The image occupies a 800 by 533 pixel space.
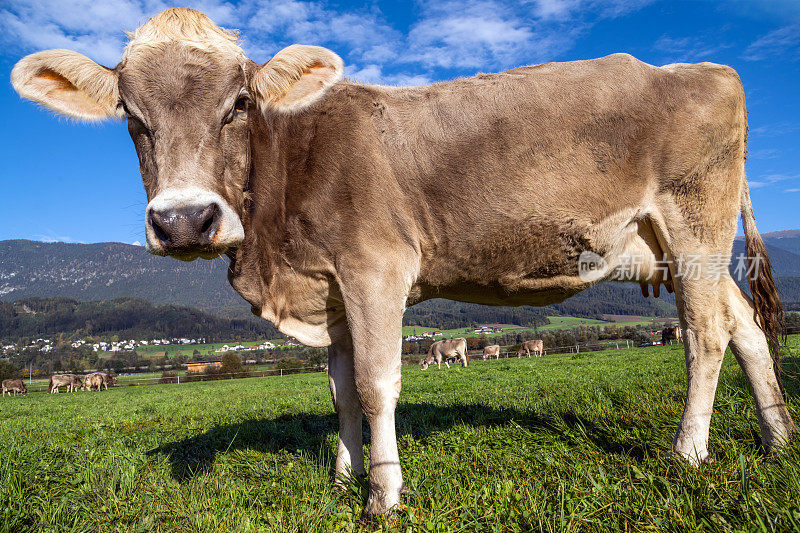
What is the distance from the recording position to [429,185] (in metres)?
3.67

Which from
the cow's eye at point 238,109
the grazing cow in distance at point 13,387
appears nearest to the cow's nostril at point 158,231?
the cow's eye at point 238,109

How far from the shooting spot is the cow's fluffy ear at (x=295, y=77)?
11.4 feet

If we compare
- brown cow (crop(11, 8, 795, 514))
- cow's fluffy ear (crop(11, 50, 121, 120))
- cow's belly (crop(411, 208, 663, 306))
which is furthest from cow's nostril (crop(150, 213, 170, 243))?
cow's belly (crop(411, 208, 663, 306))

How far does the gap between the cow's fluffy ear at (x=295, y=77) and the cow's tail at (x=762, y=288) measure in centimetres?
387

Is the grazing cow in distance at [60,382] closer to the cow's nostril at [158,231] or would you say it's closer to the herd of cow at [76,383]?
the herd of cow at [76,383]

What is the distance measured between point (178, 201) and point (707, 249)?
4029 millimetres

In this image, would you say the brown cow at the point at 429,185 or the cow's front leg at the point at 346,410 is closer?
the brown cow at the point at 429,185

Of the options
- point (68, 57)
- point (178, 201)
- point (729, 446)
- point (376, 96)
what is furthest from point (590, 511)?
point (68, 57)

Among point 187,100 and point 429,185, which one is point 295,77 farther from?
Answer: point 429,185

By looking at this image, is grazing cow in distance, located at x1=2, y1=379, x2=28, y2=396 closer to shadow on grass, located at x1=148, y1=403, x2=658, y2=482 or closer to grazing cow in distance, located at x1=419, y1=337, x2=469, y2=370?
grazing cow in distance, located at x1=419, y1=337, x2=469, y2=370

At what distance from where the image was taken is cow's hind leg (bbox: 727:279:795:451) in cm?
372

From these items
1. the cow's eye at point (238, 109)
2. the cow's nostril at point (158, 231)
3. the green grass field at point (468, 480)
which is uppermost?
the cow's eye at point (238, 109)

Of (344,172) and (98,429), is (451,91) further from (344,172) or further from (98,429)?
(98,429)

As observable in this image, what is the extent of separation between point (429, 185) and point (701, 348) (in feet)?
8.52
